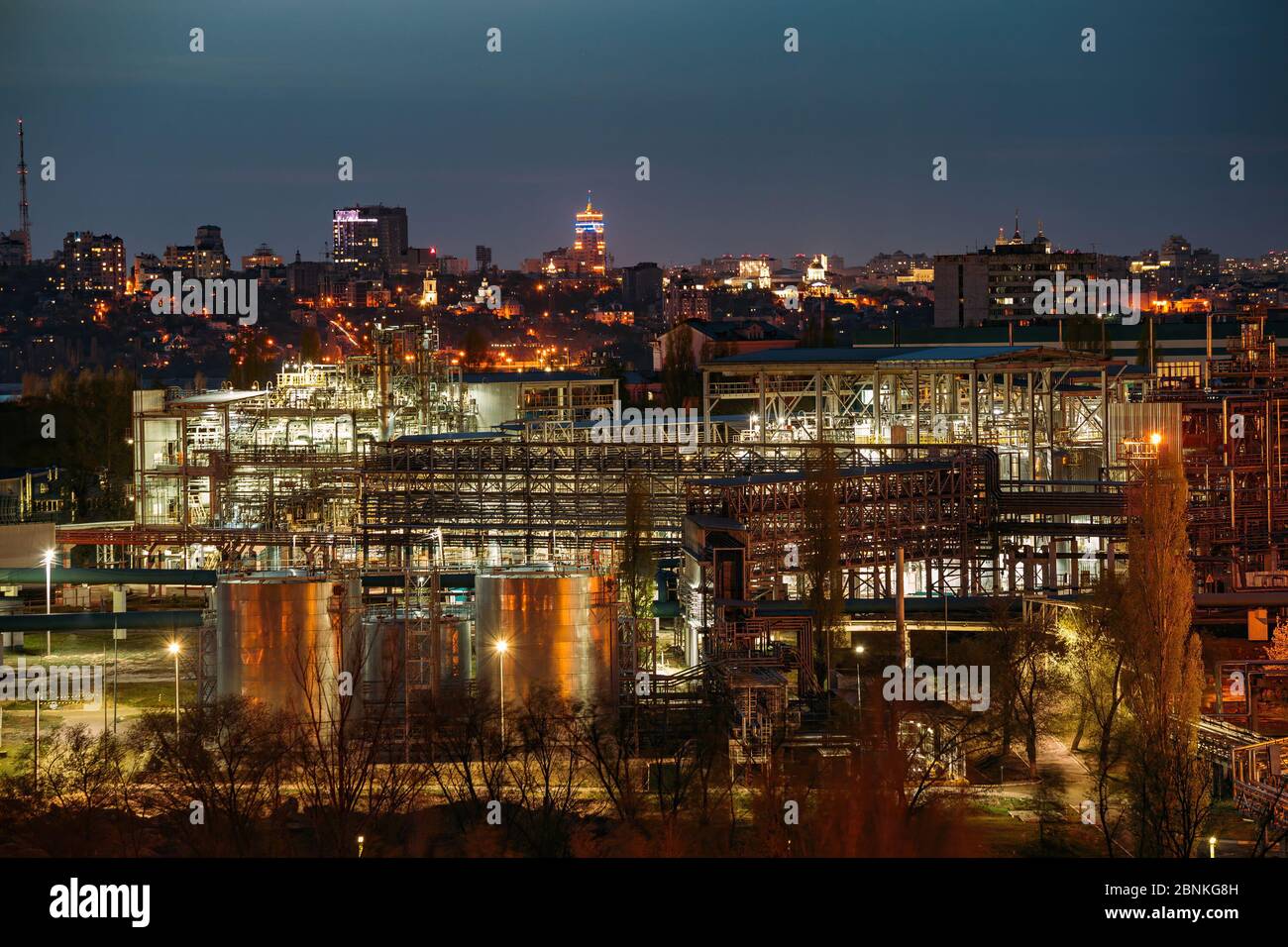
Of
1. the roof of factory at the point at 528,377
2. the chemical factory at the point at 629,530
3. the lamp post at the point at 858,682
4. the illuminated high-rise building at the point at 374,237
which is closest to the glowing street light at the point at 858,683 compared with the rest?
the lamp post at the point at 858,682

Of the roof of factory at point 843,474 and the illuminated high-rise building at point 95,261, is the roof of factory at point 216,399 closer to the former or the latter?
the roof of factory at point 843,474

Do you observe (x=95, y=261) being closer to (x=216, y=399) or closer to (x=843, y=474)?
(x=216, y=399)

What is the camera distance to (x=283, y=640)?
23.2 metres

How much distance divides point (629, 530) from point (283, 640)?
9.26 metres

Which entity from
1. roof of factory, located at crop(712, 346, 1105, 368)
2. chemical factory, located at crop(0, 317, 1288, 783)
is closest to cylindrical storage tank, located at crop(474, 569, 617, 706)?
chemical factory, located at crop(0, 317, 1288, 783)

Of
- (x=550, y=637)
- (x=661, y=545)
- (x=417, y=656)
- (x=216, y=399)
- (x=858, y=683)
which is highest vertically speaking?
(x=216, y=399)

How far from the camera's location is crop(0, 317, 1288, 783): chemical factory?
78.0ft

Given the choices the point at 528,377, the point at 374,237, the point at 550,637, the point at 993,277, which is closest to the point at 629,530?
the point at 550,637

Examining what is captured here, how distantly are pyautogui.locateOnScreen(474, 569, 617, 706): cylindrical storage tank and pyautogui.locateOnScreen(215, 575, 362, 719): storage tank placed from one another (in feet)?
6.47

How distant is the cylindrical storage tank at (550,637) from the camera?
23719mm
